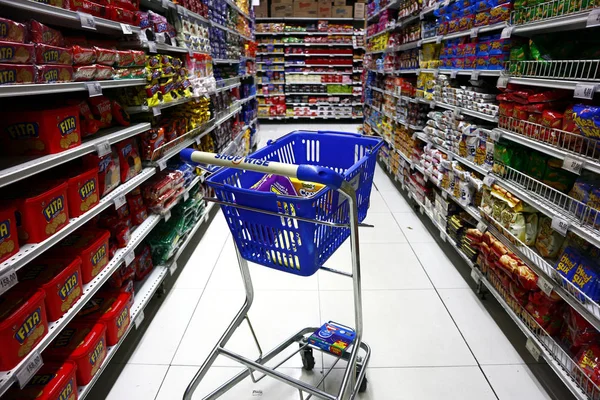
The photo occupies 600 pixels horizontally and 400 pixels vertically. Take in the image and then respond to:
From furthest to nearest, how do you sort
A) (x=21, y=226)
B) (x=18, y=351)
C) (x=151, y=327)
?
(x=151, y=327) → (x=21, y=226) → (x=18, y=351)

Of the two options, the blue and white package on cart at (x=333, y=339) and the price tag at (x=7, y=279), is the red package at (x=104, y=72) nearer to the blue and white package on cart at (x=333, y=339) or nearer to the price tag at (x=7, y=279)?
the price tag at (x=7, y=279)

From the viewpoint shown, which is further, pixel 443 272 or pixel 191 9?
pixel 191 9

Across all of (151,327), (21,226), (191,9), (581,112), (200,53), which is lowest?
(151,327)

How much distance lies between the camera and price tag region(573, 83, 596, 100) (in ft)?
5.09

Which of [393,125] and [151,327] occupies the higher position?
[393,125]

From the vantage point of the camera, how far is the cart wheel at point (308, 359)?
1.95 metres

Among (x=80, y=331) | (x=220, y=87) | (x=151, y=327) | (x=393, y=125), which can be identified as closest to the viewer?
(x=80, y=331)

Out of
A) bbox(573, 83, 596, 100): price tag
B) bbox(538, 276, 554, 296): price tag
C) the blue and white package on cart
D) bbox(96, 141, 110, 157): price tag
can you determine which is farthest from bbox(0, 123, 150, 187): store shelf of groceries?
bbox(538, 276, 554, 296): price tag

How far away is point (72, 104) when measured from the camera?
73.4 inches

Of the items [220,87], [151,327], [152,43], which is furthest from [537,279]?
[220,87]

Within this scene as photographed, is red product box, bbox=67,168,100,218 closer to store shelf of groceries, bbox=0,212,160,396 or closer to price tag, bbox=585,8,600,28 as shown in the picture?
store shelf of groceries, bbox=0,212,160,396

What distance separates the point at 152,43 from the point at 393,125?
3536 mm

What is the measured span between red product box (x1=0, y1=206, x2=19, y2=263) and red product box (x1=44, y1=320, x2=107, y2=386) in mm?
535

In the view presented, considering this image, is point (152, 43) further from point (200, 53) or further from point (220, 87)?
point (220, 87)
